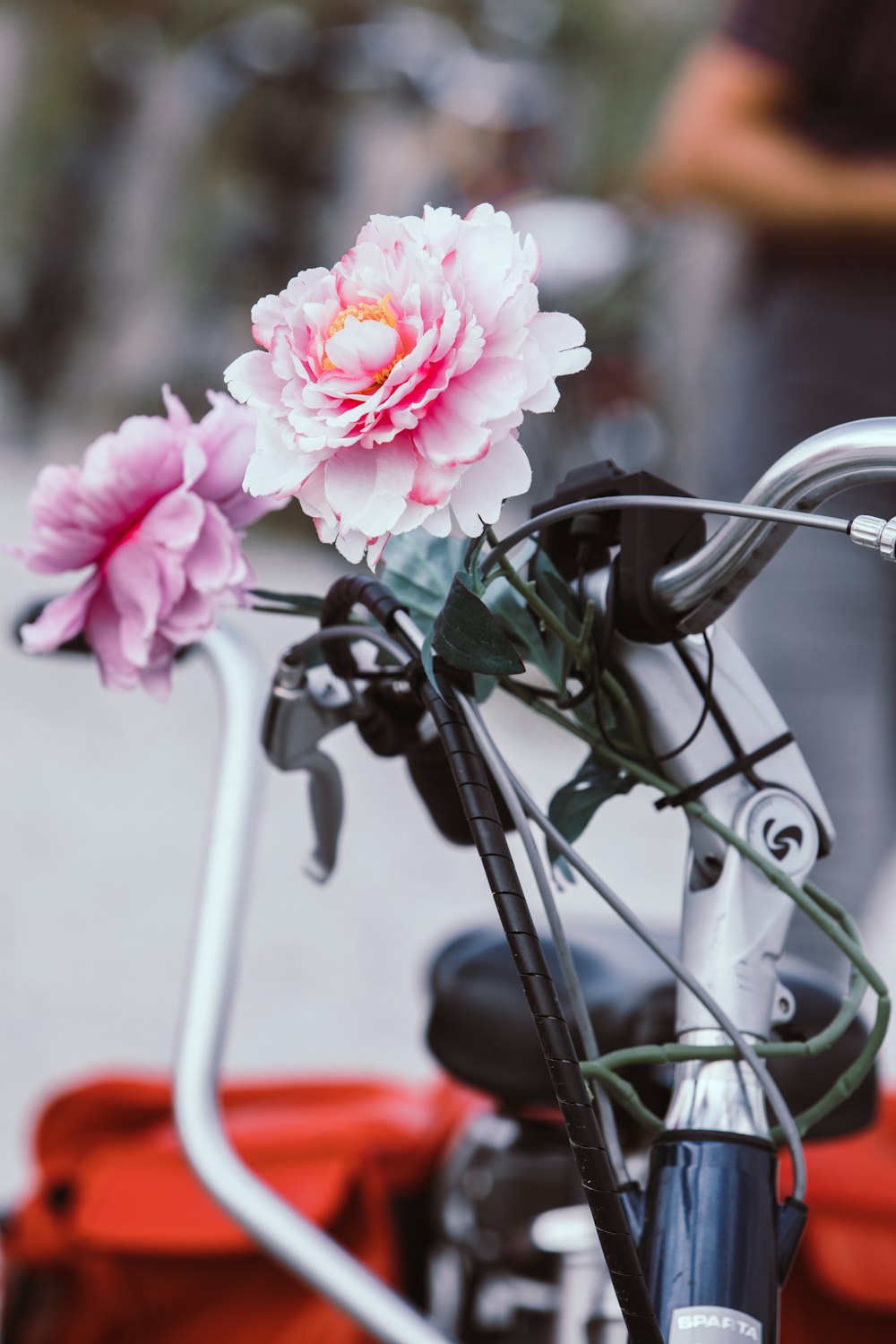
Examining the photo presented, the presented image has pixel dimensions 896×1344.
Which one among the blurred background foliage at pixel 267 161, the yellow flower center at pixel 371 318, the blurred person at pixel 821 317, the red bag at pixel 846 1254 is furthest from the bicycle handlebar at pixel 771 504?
the blurred background foliage at pixel 267 161

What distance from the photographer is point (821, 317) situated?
3.69 feet

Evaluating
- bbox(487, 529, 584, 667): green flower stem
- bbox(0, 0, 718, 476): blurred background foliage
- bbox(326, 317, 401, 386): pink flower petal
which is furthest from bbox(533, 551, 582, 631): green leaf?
bbox(0, 0, 718, 476): blurred background foliage

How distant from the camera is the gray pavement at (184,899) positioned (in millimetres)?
2006

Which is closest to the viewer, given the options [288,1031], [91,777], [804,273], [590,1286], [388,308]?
[388,308]

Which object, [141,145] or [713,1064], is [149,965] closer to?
[713,1064]

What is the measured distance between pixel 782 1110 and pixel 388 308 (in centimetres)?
24

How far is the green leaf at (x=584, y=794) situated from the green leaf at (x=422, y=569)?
6 centimetres

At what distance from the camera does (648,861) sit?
7.36 ft

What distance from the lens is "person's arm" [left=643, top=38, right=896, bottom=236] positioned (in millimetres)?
1094

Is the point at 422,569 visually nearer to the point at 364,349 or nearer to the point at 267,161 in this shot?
the point at 364,349

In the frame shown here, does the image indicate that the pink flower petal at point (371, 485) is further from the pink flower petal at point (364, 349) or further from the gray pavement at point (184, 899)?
the gray pavement at point (184, 899)

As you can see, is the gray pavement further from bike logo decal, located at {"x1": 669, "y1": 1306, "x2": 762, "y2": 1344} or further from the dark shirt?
bike logo decal, located at {"x1": 669, "y1": 1306, "x2": 762, "y2": 1344}

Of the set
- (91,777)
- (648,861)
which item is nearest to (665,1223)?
Answer: (648,861)

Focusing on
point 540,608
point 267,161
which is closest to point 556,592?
point 540,608
